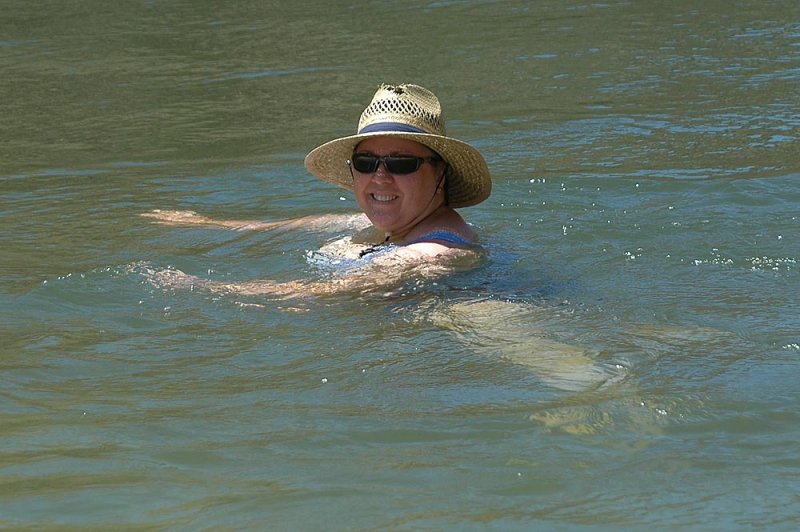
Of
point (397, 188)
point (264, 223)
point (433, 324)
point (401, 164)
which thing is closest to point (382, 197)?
point (397, 188)

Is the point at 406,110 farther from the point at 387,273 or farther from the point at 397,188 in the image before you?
the point at 387,273

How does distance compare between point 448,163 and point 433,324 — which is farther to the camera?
point 448,163

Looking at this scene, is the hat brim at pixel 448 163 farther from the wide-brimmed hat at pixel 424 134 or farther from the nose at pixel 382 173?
the nose at pixel 382 173

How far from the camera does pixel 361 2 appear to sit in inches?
604

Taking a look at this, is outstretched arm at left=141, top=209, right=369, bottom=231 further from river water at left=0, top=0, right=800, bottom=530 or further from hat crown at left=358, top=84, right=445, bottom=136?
hat crown at left=358, top=84, right=445, bottom=136

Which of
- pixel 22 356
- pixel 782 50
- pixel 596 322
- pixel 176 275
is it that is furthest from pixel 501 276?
pixel 782 50

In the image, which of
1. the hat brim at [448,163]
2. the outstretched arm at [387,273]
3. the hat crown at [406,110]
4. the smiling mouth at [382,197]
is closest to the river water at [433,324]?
the outstretched arm at [387,273]

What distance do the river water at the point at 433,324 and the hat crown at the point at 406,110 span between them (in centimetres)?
66

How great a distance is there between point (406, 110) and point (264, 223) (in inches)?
66.6

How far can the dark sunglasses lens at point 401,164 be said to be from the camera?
5.53 m

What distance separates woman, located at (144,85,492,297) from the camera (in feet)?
17.9

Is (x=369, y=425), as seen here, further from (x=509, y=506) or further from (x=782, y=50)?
(x=782, y=50)

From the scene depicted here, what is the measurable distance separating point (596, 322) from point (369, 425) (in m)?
1.36

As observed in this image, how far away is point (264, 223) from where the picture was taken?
6.95 metres
